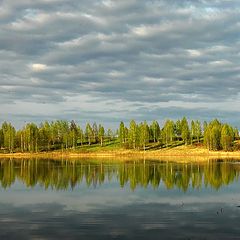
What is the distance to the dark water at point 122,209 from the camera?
82.3 ft

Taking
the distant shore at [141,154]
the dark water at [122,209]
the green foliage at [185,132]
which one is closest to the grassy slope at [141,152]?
the distant shore at [141,154]

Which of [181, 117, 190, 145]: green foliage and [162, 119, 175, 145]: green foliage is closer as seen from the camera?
[181, 117, 190, 145]: green foliage

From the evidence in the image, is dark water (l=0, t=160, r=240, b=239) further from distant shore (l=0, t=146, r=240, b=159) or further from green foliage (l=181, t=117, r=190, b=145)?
green foliage (l=181, t=117, r=190, b=145)

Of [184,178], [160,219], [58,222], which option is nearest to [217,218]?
[160,219]

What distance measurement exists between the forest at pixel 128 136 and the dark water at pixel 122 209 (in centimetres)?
10343

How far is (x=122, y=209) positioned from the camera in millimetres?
33969

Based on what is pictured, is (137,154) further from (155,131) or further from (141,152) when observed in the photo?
(155,131)

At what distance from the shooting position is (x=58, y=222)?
28375 mm

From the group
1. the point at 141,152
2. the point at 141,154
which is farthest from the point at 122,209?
the point at 141,152

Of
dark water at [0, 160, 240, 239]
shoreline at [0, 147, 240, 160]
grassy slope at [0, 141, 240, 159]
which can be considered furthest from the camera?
grassy slope at [0, 141, 240, 159]

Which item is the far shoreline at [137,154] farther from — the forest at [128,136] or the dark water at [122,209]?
the dark water at [122,209]

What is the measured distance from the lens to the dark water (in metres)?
25.1

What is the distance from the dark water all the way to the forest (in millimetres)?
103432

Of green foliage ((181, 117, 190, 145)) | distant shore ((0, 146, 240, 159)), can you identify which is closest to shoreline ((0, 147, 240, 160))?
distant shore ((0, 146, 240, 159))
